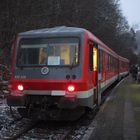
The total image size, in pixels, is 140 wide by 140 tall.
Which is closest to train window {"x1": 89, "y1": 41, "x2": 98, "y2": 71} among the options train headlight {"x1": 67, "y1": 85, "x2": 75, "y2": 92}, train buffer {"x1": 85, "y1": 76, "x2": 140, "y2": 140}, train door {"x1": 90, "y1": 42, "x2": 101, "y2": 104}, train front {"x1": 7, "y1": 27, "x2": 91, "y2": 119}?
train door {"x1": 90, "y1": 42, "x2": 101, "y2": 104}

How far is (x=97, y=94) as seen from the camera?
54.8 ft

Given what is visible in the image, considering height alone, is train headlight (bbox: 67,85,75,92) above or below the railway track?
above

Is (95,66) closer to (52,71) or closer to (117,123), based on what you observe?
(117,123)

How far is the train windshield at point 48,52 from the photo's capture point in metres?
13.8

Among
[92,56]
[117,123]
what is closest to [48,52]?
[92,56]

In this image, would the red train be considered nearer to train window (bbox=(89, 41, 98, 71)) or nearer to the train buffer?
train window (bbox=(89, 41, 98, 71))

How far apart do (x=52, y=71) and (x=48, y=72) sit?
12cm

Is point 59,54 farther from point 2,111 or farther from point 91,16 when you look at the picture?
point 91,16

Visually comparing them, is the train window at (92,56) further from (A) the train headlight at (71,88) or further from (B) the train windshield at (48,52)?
(A) the train headlight at (71,88)

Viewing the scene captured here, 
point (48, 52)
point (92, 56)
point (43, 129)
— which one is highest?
point (48, 52)

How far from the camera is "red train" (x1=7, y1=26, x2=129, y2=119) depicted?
13.4 metres

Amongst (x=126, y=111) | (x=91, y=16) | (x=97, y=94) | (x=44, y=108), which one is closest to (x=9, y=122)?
(x=44, y=108)

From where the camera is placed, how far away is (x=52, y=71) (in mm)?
13633

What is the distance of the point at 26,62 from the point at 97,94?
3563 mm
